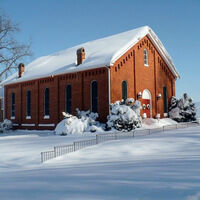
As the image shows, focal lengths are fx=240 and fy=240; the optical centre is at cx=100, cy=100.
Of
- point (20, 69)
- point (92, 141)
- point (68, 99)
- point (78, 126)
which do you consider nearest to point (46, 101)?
point (68, 99)

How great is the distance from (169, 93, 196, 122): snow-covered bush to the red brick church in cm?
137

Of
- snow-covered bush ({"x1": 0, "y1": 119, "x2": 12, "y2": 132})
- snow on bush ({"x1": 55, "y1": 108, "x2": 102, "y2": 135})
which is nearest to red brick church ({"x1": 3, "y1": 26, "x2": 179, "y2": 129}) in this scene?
snow-covered bush ({"x1": 0, "y1": 119, "x2": 12, "y2": 132})

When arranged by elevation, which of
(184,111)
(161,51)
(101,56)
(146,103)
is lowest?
(184,111)

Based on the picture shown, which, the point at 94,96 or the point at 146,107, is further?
the point at 146,107

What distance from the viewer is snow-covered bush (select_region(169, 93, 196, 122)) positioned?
90.1 feet

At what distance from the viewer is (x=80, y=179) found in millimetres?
6805

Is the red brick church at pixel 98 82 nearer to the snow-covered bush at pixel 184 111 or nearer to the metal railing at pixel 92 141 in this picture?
the snow-covered bush at pixel 184 111

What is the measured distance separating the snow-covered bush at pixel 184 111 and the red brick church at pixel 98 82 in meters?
1.37

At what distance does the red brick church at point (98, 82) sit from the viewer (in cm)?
2377

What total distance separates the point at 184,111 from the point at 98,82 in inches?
437

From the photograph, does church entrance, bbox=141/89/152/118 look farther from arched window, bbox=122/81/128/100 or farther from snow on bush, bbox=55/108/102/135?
snow on bush, bbox=55/108/102/135

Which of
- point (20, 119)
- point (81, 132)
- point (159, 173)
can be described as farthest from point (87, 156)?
point (20, 119)

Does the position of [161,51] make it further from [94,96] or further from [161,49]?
[94,96]

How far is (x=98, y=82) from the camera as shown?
78.3 ft
